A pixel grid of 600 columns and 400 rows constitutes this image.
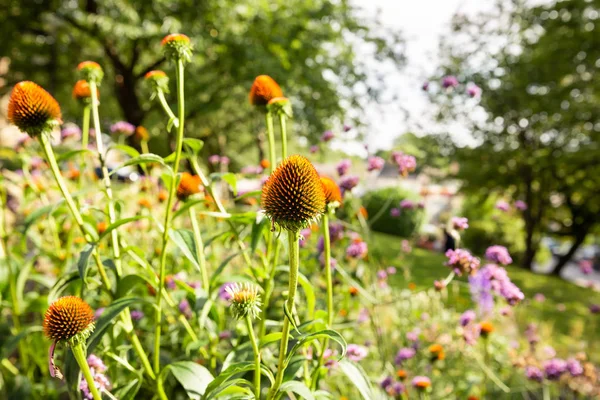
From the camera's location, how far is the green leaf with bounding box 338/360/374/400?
103 centimetres

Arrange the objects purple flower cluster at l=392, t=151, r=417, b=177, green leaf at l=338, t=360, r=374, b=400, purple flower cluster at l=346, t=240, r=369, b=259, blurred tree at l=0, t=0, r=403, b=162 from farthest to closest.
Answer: blurred tree at l=0, t=0, r=403, b=162
purple flower cluster at l=346, t=240, r=369, b=259
purple flower cluster at l=392, t=151, r=417, b=177
green leaf at l=338, t=360, r=374, b=400

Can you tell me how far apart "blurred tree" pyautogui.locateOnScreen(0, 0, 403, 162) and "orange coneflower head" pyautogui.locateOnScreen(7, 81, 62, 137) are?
6.85 metres

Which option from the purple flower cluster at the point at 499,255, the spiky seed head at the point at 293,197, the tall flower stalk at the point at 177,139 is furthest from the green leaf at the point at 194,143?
the purple flower cluster at the point at 499,255

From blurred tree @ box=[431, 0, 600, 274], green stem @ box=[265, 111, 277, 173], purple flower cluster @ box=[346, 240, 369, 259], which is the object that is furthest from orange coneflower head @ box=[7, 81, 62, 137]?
blurred tree @ box=[431, 0, 600, 274]

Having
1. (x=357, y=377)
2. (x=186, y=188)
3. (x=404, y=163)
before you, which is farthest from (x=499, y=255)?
(x=186, y=188)

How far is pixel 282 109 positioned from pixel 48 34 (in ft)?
32.8

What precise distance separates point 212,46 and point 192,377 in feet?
28.8

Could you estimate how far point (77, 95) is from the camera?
1738 mm

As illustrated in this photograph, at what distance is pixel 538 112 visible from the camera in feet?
34.2

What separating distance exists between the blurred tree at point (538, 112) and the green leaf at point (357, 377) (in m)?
8.65

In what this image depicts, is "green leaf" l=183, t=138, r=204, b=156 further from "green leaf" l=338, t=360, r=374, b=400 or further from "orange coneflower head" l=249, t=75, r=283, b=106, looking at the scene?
"green leaf" l=338, t=360, r=374, b=400

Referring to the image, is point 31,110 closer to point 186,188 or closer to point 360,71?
point 186,188

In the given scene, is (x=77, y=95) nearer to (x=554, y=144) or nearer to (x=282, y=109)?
(x=282, y=109)

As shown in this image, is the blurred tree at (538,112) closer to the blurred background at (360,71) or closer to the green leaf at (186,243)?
the blurred background at (360,71)
